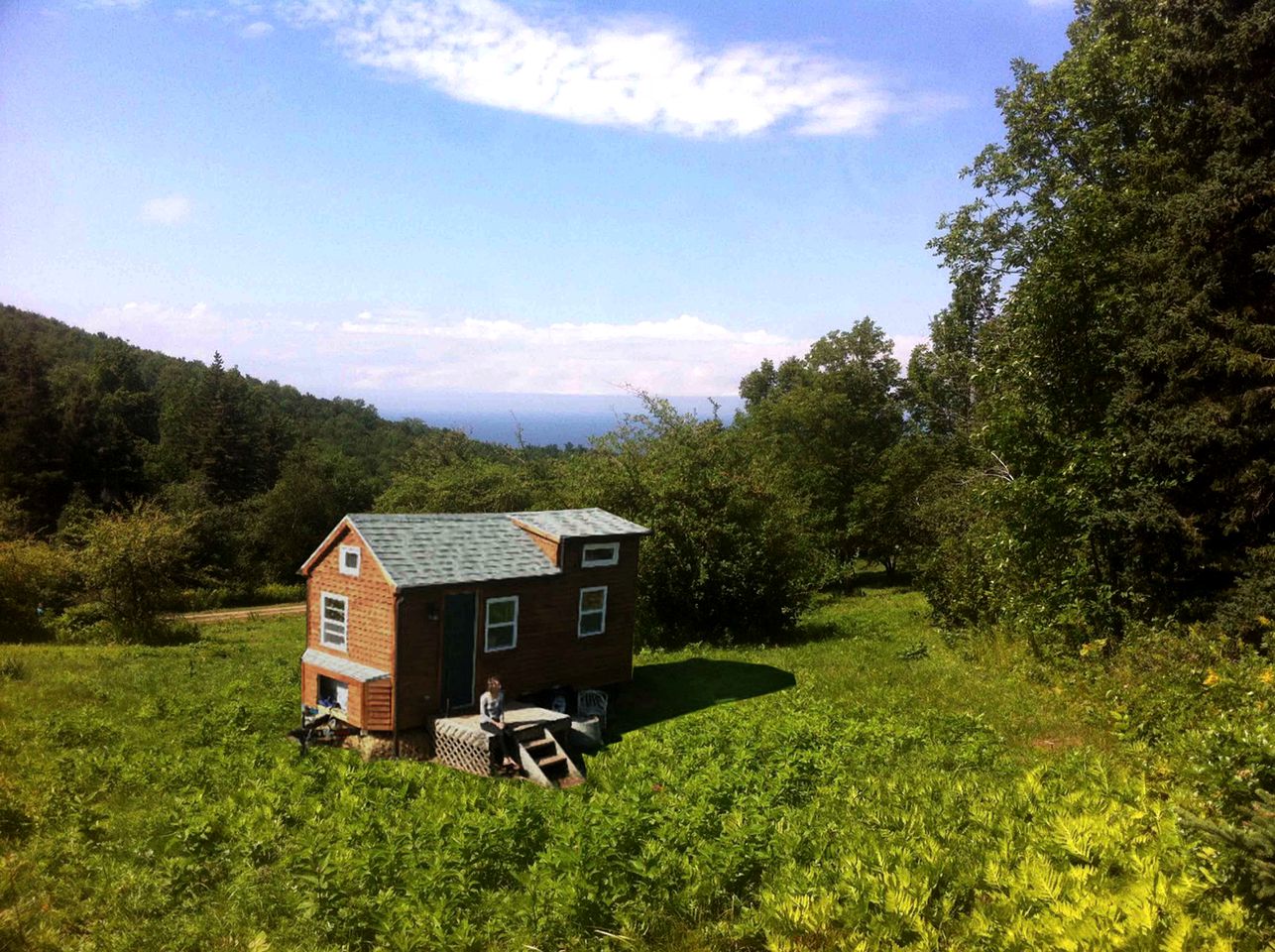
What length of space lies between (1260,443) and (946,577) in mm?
12441

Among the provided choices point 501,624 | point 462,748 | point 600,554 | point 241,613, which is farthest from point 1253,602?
point 241,613

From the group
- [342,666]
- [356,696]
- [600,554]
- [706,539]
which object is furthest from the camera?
[706,539]

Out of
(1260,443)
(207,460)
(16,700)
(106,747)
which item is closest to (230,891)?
(106,747)

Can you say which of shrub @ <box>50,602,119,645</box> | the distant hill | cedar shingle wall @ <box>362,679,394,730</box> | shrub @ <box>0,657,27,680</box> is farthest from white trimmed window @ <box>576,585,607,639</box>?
the distant hill

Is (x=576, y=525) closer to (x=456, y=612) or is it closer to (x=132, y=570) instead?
(x=456, y=612)

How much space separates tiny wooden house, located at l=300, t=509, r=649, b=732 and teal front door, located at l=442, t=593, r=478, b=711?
2 centimetres

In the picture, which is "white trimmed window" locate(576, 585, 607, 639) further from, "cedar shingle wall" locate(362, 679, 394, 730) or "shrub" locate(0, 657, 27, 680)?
"shrub" locate(0, 657, 27, 680)

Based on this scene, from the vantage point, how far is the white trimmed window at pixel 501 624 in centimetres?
1769

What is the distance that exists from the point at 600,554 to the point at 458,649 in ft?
15.3

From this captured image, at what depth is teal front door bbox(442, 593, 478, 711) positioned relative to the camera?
16.9m

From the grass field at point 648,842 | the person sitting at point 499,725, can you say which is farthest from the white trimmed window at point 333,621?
the person sitting at point 499,725

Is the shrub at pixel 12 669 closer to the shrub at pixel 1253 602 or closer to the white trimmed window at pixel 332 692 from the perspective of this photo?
the white trimmed window at pixel 332 692

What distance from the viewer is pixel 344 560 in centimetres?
1744

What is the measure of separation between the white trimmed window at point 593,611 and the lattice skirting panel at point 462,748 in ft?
15.2
